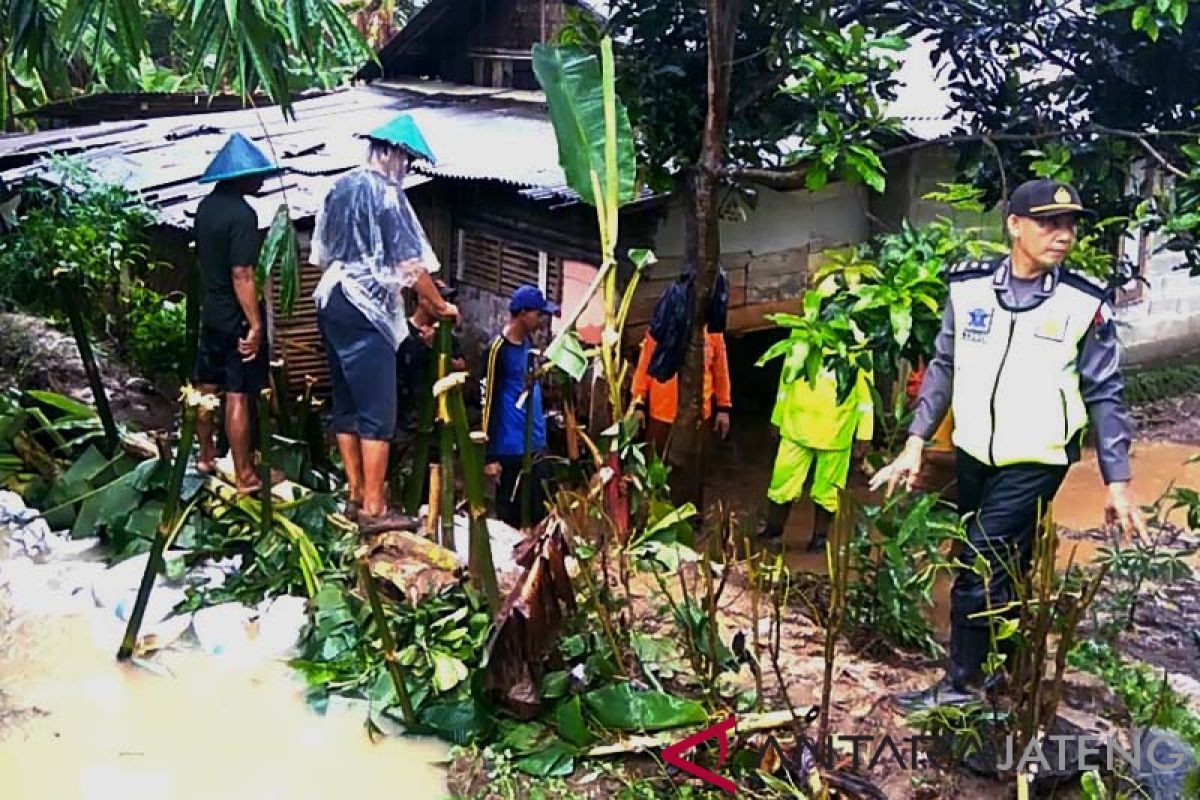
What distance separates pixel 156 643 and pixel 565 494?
1.68 meters

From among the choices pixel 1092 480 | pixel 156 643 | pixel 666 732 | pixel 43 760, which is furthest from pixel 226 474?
pixel 1092 480

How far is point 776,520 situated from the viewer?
685 centimetres

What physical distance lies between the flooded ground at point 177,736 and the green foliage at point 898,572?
68.3 inches

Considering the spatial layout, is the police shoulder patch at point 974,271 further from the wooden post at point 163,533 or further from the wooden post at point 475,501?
the wooden post at point 163,533

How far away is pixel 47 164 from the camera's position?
392 inches

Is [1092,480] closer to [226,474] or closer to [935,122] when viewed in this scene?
[935,122]

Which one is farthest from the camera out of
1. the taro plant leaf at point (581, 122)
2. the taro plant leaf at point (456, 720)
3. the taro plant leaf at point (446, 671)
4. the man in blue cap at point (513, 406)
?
the man in blue cap at point (513, 406)

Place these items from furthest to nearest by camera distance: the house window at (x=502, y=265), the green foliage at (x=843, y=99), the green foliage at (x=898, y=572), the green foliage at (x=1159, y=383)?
the green foliage at (x=1159, y=383), the house window at (x=502, y=265), the green foliage at (x=843, y=99), the green foliage at (x=898, y=572)

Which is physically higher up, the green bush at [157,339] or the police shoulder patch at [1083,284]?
the police shoulder patch at [1083,284]

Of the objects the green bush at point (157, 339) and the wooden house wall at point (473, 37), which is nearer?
the green bush at point (157, 339)

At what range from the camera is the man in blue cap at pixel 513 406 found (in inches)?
223

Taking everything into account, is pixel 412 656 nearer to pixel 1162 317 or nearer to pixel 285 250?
pixel 285 250

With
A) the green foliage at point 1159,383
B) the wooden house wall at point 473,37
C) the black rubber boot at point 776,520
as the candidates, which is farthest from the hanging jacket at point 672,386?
the green foliage at point 1159,383

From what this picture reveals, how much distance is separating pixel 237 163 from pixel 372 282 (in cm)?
79
